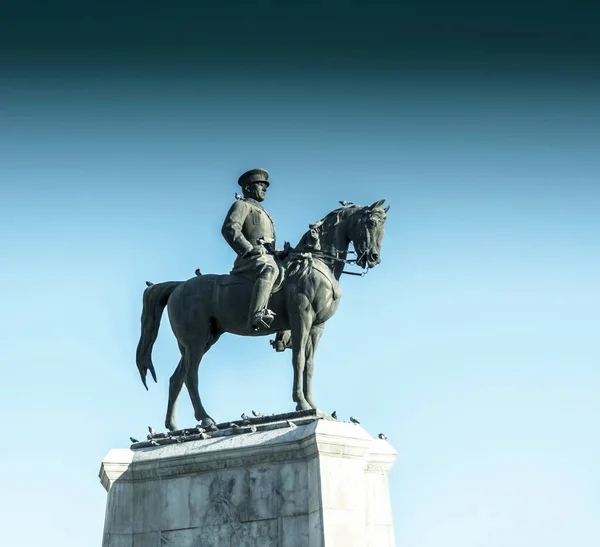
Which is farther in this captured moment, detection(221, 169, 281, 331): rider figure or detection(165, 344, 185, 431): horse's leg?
detection(165, 344, 185, 431): horse's leg

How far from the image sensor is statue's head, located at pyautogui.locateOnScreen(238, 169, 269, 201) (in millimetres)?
16641

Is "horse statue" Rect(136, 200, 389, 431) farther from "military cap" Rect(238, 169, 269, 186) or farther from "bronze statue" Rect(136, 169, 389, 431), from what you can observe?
A: "military cap" Rect(238, 169, 269, 186)

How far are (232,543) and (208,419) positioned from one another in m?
2.30

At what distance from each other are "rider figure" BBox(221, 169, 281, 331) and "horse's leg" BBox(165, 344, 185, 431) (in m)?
1.65

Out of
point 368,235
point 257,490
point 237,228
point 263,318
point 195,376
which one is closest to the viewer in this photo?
point 257,490

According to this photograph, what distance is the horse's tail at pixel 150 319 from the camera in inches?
645

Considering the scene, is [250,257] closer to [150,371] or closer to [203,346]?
[203,346]

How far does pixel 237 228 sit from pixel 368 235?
2157 mm

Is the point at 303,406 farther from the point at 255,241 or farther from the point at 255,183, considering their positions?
the point at 255,183

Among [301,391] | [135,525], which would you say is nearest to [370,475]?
[301,391]

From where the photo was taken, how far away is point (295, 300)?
15070 millimetres

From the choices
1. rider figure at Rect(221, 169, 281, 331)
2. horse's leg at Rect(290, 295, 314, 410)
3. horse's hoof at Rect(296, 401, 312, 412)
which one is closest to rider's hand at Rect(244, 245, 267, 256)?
rider figure at Rect(221, 169, 281, 331)

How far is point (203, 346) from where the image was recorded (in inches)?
623

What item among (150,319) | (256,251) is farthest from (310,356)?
(150,319)
